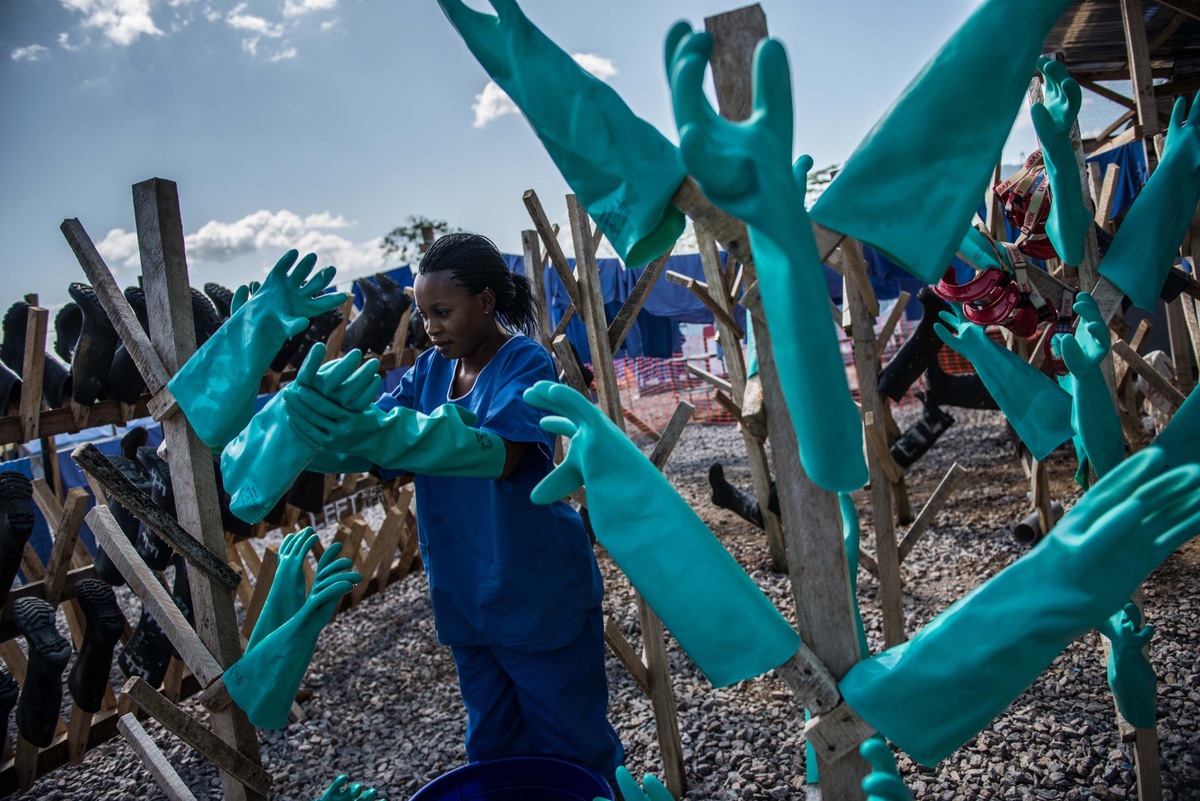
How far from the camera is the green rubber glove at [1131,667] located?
5.20 ft

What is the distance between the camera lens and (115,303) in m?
1.78

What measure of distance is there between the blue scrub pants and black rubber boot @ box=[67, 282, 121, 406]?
2318mm

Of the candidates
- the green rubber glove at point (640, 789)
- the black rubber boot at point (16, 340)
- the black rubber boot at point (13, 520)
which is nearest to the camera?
the green rubber glove at point (640, 789)

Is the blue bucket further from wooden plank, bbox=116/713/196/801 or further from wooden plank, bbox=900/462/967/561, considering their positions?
wooden plank, bbox=900/462/967/561

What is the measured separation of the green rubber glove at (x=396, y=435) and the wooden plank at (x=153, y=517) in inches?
21.0

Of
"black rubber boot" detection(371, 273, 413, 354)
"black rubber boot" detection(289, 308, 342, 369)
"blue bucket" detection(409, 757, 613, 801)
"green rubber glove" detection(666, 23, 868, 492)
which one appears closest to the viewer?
"green rubber glove" detection(666, 23, 868, 492)

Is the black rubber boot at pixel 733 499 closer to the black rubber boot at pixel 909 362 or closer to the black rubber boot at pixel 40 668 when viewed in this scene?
the black rubber boot at pixel 909 362

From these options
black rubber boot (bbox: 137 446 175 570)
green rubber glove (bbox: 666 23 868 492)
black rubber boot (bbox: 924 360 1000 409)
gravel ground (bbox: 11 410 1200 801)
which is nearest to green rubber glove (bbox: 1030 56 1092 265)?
green rubber glove (bbox: 666 23 868 492)

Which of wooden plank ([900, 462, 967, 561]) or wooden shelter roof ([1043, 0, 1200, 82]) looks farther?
wooden shelter roof ([1043, 0, 1200, 82])

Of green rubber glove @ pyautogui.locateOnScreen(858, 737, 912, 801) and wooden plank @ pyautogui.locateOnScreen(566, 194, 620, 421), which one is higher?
wooden plank @ pyautogui.locateOnScreen(566, 194, 620, 421)

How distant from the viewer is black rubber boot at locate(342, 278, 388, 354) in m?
4.82

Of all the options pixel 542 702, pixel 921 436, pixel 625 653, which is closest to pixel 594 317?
pixel 625 653

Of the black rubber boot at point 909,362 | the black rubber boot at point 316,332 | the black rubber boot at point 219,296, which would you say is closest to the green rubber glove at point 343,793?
the black rubber boot at point 219,296

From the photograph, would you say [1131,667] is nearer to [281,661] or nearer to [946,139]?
[946,139]
